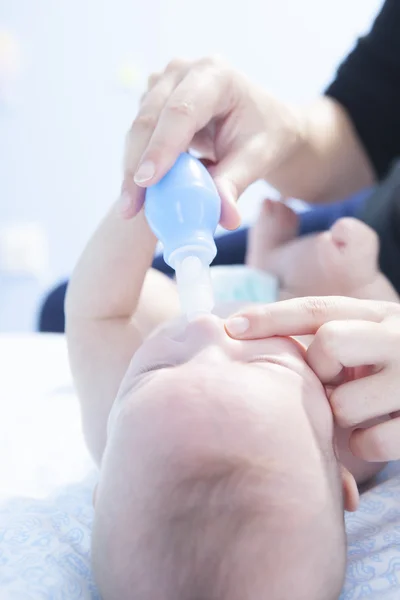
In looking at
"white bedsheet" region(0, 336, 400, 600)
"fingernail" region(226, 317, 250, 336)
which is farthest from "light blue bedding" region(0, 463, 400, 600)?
"fingernail" region(226, 317, 250, 336)

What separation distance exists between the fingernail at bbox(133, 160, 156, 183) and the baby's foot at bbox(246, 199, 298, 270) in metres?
0.55

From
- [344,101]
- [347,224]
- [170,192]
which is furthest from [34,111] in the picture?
[170,192]

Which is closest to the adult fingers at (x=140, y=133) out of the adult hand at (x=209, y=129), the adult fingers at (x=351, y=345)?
the adult hand at (x=209, y=129)

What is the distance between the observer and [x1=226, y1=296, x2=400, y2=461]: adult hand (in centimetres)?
60

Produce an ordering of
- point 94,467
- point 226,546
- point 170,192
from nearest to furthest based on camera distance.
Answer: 1. point 226,546
2. point 170,192
3. point 94,467

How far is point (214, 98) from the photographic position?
0.77 metres

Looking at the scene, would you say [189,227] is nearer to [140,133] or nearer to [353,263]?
[140,133]

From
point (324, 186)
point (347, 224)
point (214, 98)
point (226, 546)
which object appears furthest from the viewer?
point (324, 186)

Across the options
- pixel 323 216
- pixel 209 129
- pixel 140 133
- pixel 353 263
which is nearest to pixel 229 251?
pixel 323 216

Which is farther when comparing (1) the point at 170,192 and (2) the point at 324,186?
(2) the point at 324,186

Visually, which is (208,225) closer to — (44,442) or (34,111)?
(44,442)

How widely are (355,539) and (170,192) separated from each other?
1.34 feet

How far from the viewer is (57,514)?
2.40 feet

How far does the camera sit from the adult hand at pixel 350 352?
1.97 feet
